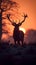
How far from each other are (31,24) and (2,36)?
0.88m

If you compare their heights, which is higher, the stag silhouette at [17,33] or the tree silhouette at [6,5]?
the tree silhouette at [6,5]

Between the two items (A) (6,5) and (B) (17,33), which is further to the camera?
(A) (6,5)

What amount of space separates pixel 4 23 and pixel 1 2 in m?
0.60

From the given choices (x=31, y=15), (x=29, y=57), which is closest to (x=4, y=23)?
(x=31, y=15)

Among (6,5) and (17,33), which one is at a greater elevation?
(6,5)

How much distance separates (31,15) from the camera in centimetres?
774

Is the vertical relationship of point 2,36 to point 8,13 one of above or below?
below

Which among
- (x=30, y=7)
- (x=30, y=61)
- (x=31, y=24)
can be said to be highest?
(x=30, y=7)

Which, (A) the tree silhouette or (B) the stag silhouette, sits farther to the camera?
(A) the tree silhouette

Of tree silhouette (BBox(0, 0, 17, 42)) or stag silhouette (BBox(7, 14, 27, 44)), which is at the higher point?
tree silhouette (BBox(0, 0, 17, 42))

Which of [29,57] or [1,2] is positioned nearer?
[29,57]

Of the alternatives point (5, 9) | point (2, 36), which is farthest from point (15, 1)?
point (2, 36)

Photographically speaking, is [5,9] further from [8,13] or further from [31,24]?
[31,24]

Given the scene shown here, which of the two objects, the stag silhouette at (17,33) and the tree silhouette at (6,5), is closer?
the stag silhouette at (17,33)
